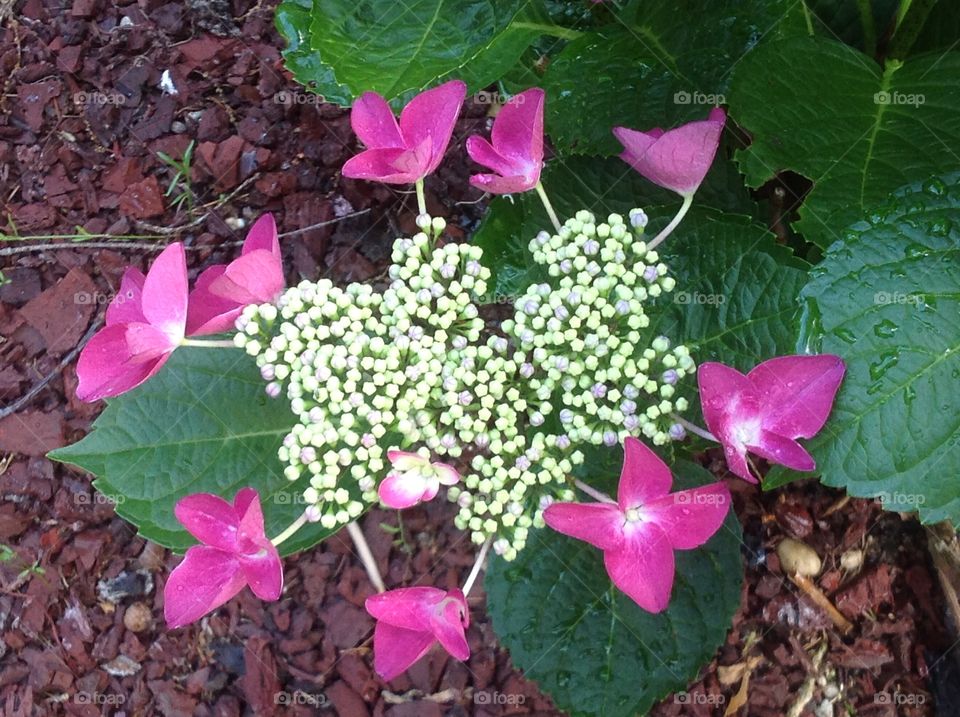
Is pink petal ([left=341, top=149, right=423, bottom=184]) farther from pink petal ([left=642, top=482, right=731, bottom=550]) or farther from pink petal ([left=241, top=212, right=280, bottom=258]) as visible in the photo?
pink petal ([left=642, top=482, right=731, bottom=550])

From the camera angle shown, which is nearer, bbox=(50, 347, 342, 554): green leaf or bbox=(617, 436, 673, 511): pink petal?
bbox=(617, 436, 673, 511): pink petal

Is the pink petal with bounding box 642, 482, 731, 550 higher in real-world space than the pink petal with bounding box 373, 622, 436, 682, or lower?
higher

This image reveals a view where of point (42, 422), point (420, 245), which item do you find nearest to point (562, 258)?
point (420, 245)

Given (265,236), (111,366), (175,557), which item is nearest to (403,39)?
(265,236)

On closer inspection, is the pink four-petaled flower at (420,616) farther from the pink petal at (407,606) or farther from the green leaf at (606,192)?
the green leaf at (606,192)

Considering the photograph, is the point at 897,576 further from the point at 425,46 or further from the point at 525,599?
the point at 425,46

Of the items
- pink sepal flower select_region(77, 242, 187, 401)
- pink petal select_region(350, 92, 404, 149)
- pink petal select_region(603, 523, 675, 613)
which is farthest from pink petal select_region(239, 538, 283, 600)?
pink petal select_region(350, 92, 404, 149)

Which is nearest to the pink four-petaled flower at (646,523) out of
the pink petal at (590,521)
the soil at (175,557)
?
the pink petal at (590,521)
